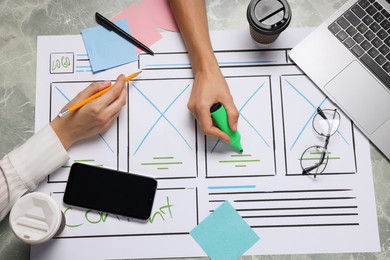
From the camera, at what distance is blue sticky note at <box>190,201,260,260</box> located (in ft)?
3.03

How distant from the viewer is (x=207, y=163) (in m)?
0.95

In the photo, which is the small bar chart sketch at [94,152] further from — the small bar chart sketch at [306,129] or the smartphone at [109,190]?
the small bar chart sketch at [306,129]

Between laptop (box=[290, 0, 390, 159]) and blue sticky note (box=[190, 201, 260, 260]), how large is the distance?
0.32 metres

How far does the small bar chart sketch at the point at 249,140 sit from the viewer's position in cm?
95

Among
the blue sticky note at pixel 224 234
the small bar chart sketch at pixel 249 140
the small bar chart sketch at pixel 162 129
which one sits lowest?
the blue sticky note at pixel 224 234

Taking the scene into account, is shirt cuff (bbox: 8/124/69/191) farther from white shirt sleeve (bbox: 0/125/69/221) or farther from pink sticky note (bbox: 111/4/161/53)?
pink sticky note (bbox: 111/4/161/53)

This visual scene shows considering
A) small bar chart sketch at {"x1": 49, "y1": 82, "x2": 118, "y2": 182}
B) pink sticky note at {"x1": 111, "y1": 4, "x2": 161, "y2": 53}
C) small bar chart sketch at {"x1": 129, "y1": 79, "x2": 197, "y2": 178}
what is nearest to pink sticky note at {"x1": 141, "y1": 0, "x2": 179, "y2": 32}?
pink sticky note at {"x1": 111, "y1": 4, "x2": 161, "y2": 53}

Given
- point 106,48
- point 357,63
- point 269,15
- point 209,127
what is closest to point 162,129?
point 209,127

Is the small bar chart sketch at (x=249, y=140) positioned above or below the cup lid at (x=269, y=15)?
below

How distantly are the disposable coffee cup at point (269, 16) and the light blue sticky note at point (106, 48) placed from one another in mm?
264

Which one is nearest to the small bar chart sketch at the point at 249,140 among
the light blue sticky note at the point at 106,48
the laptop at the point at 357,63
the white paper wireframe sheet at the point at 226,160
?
the white paper wireframe sheet at the point at 226,160

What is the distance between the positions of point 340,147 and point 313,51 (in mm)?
209

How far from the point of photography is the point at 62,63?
990mm

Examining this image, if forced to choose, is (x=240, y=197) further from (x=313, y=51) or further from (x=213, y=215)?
(x=313, y=51)
